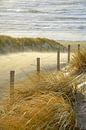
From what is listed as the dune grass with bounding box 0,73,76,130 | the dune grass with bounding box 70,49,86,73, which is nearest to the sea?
the dune grass with bounding box 70,49,86,73

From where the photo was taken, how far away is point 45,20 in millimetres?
48344

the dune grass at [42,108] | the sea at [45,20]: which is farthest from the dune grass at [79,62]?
the sea at [45,20]

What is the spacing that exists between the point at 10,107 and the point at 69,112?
1110 mm

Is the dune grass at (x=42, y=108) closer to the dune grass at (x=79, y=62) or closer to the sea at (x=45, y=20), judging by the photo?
the dune grass at (x=79, y=62)

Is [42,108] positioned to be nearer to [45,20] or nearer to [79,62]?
[79,62]

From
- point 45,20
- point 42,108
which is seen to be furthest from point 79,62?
point 45,20

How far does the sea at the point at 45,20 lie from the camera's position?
40219mm

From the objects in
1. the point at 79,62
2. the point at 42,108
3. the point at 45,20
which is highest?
the point at 79,62

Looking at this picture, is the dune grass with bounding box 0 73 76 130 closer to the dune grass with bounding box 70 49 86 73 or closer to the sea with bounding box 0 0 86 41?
the dune grass with bounding box 70 49 86 73

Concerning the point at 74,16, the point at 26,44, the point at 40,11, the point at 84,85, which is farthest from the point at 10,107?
the point at 40,11

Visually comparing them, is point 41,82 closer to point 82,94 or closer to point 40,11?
point 82,94

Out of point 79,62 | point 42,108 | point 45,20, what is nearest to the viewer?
point 42,108

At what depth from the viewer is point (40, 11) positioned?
57719mm

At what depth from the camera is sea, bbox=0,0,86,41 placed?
4022cm
